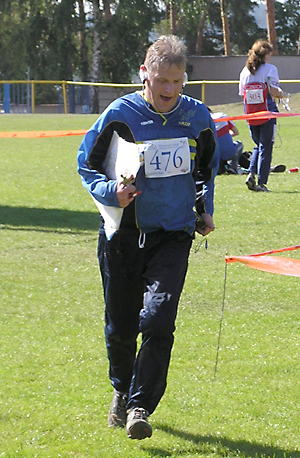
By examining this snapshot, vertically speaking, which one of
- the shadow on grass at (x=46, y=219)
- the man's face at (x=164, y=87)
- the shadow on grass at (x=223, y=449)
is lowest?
the shadow on grass at (x=223, y=449)

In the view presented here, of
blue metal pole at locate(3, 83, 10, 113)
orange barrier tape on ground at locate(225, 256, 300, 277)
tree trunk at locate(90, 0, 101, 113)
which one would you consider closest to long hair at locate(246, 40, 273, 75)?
orange barrier tape on ground at locate(225, 256, 300, 277)

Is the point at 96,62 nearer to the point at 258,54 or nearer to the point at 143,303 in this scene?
the point at 258,54

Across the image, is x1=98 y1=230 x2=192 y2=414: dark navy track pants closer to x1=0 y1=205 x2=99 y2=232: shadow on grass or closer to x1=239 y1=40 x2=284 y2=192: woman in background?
x1=0 y1=205 x2=99 y2=232: shadow on grass

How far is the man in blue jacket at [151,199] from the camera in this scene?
3.61 meters

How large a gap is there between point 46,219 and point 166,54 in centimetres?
675

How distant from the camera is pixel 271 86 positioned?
11375 mm

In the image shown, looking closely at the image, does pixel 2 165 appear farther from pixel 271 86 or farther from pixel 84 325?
pixel 84 325

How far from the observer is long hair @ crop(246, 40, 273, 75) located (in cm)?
1122

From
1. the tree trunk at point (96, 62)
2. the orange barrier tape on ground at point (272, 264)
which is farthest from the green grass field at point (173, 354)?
the tree trunk at point (96, 62)

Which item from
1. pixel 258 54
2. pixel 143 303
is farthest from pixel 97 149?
pixel 258 54

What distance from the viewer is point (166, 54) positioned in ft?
12.2

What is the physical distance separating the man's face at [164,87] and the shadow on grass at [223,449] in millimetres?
1592

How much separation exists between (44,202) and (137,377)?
8.17 meters

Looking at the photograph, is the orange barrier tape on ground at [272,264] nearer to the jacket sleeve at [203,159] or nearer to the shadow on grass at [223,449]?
the jacket sleeve at [203,159]
